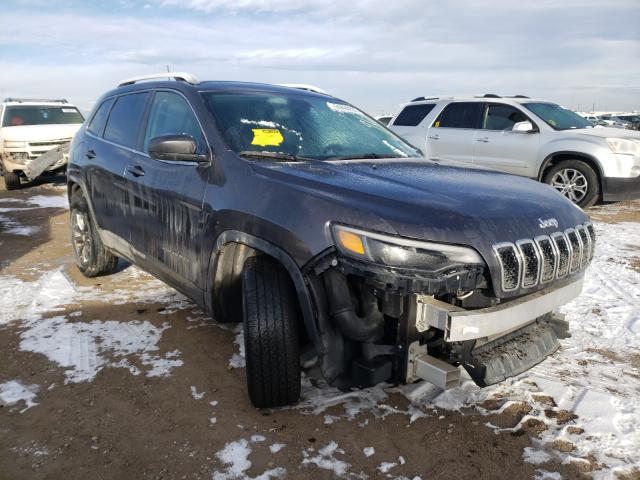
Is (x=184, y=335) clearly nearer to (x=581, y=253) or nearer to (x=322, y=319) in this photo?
(x=322, y=319)

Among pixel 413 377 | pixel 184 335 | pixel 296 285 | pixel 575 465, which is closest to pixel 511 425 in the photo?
pixel 575 465

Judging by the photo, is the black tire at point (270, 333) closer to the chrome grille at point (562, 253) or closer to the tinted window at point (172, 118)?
the tinted window at point (172, 118)

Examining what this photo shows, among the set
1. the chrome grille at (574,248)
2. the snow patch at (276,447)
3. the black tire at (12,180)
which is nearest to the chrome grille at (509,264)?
the chrome grille at (574,248)

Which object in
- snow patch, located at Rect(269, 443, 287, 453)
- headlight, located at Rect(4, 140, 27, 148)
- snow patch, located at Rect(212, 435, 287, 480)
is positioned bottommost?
snow patch, located at Rect(212, 435, 287, 480)

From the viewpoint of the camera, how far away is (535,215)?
7.98ft

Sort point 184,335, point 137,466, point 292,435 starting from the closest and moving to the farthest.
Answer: point 137,466
point 292,435
point 184,335

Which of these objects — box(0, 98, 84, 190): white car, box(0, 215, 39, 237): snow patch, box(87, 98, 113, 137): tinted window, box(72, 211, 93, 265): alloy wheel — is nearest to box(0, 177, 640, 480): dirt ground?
box(72, 211, 93, 265): alloy wheel

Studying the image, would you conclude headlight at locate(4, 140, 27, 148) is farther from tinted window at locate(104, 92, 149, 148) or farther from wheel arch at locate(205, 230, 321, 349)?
wheel arch at locate(205, 230, 321, 349)

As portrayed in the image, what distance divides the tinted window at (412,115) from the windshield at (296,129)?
6296 millimetres

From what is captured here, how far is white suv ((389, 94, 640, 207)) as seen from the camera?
26.1 feet

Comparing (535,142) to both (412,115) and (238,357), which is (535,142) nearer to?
(412,115)

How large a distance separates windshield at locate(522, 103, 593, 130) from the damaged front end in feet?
22.9

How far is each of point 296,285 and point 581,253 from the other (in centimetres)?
143

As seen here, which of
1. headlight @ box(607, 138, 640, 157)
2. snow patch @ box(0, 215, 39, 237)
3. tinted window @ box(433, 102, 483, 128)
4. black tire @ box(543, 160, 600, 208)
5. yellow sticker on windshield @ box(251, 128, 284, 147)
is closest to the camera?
yellow sticker on windshield @ box(251, 128, 284, 147)
